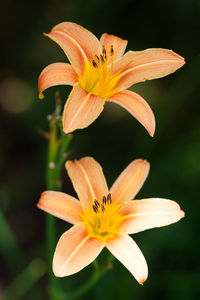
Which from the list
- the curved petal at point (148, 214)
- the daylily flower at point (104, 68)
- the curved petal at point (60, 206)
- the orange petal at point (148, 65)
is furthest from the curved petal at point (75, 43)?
the curved petal at point (148, 214)

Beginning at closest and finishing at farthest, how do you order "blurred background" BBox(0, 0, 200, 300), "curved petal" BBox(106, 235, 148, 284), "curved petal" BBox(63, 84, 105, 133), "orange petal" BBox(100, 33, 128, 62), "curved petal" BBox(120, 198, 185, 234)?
"curved petal" BBox(63, 84, 105, 133) < "curved petal" BBox(106, 235, 148, 284) < "curved petal" BBox(120, 198, 185, 234) < "orange petal" BBox(100, 33, 128, 62) < "blurred background" BBox(0, 0, 200, 300)

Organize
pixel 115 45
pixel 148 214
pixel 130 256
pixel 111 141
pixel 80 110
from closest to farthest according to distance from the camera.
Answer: pixel 80 110 < pixel 130 256 < pixel 148 214 < pixel 115 45 < pixel 111 141

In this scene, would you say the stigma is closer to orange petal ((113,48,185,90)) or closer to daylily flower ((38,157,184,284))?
daylily flower ((38,157,184,284))

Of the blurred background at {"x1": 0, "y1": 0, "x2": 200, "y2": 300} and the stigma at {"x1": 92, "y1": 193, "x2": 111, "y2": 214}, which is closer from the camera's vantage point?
the stigma at {"x1": 92, "y1": 193, "x2": 111, "y2": 214}

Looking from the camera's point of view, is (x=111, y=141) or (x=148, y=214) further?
(x=111, y=141)

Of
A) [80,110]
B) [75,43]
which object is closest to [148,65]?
[75,43]

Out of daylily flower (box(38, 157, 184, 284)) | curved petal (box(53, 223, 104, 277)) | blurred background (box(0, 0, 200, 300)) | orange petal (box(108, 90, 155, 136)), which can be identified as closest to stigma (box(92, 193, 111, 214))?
daylily flower (box(38, 157, 184, 284))

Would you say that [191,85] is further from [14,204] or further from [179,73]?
[14,204]

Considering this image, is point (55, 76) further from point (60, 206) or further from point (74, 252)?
point (74, 252)
